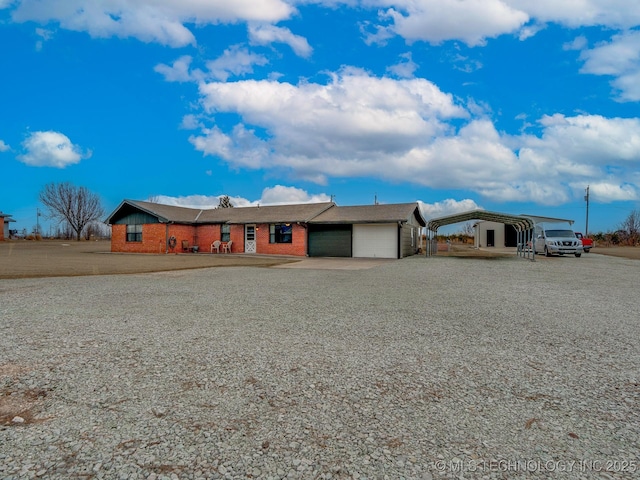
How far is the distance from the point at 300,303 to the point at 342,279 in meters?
4.57

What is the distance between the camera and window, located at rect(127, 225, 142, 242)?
29.0m

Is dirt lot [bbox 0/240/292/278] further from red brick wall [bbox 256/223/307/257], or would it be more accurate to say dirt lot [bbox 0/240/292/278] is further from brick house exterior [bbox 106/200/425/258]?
brick house exterior [bbox 106/200/425/258]

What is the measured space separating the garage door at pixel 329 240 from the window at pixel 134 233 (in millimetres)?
13489

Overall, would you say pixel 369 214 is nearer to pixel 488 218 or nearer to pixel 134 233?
pixel 488 218

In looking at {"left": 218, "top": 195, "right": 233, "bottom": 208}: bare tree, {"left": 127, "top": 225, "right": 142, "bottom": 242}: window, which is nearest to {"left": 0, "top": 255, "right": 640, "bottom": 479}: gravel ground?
{"left": 127, "top": 225, "right": 142, "bottom": 242}: window

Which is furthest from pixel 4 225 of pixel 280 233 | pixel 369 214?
pixel 369 214

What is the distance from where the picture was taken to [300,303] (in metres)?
7.48

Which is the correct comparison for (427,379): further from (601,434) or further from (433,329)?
(433,329)

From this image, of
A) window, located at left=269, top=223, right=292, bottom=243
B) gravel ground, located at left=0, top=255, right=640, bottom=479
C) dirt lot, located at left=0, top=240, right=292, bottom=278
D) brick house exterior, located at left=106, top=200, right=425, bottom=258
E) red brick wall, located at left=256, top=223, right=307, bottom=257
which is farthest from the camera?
window, located at left=269, top=223, right=292, bottom=243

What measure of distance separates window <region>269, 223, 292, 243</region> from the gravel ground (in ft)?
62.4

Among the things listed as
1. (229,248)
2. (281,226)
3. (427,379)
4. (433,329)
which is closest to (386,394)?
(427,379)

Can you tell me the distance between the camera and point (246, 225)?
2734cm

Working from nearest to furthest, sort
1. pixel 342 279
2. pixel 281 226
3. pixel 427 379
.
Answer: pixel 427 379, pixel 342 279, pixel 281 226

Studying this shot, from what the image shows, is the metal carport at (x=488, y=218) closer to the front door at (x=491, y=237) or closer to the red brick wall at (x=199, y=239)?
the red brick wall at (x=199, y=239)
